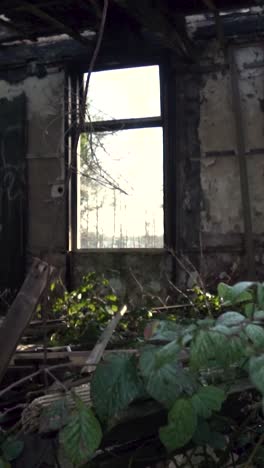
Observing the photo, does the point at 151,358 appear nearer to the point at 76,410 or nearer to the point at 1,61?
the point at 76,410

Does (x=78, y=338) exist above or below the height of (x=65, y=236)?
below

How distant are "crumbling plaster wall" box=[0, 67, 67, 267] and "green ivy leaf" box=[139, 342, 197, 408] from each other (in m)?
5.49

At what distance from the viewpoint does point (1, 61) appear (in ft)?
23.5

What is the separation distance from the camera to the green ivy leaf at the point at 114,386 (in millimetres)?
1328

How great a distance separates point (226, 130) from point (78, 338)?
378 centimetres

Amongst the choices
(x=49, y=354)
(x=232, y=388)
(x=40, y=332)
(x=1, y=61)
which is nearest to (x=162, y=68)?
(x=1, y=61)

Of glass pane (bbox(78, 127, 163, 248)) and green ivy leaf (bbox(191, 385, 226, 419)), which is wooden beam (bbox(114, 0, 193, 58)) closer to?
glass pane (bbox(78, 127, 163, 248))

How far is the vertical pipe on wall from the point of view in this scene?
6090mm

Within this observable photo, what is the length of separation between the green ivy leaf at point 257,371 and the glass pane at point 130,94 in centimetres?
569

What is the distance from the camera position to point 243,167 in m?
6.16

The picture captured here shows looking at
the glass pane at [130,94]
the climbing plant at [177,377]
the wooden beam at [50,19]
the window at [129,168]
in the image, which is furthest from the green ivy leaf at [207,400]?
the glass pane at [130,94]

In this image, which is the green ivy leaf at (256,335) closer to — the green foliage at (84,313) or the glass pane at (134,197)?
the green foliage at (84,313)

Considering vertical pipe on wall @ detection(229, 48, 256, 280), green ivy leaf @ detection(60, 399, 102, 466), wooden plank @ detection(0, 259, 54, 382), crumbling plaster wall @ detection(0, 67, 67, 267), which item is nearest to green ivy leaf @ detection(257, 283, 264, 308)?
green ivy leaf @ detection(60, 399, 102, 466)

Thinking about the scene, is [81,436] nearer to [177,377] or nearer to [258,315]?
[177,377]
